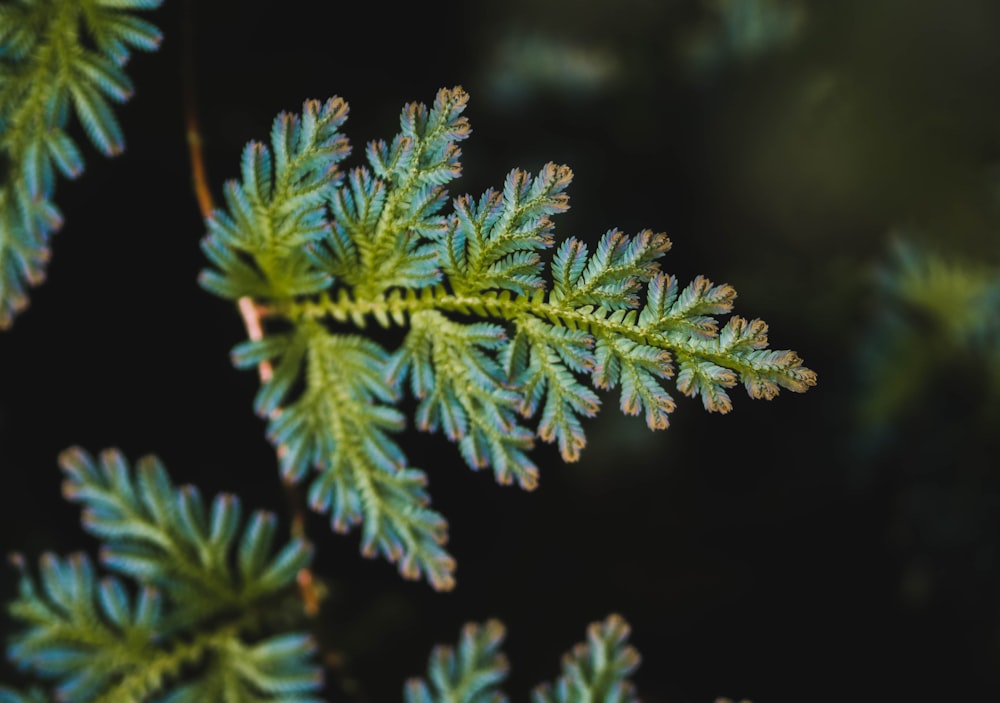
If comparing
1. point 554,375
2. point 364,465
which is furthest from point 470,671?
point 554,375

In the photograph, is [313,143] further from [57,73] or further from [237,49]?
[237,49]

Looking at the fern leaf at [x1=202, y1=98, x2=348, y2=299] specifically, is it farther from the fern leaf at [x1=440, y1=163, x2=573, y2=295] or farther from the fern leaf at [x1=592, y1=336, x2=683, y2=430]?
the fern leaf at [x1=592, y1=336, x2=683, y2=430]

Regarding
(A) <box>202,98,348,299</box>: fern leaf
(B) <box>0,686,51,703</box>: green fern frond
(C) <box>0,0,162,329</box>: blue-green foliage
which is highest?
(C) <box>0,0,162,329</box>: blue-green foliage

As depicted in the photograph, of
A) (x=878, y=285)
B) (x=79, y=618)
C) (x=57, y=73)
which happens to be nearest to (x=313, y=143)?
(x=57, y=73)

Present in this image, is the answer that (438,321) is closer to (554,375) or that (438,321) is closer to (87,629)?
(554,375)

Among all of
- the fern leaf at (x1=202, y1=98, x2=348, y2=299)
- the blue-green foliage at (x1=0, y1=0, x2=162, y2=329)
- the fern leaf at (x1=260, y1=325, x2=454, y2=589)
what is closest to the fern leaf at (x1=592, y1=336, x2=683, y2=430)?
the fern leaf at (x1=260, y1=325, x2=454, y2=589)

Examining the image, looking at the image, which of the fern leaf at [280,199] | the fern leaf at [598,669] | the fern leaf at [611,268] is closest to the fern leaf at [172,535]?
the fern leaf at [280,199]

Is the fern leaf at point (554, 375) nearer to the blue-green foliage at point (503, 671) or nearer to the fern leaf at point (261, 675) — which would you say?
the blue-green foliage at point (503, 671)

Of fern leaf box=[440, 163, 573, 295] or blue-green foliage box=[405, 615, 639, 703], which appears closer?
fern leaf box=[440, 163, 573, 295]
